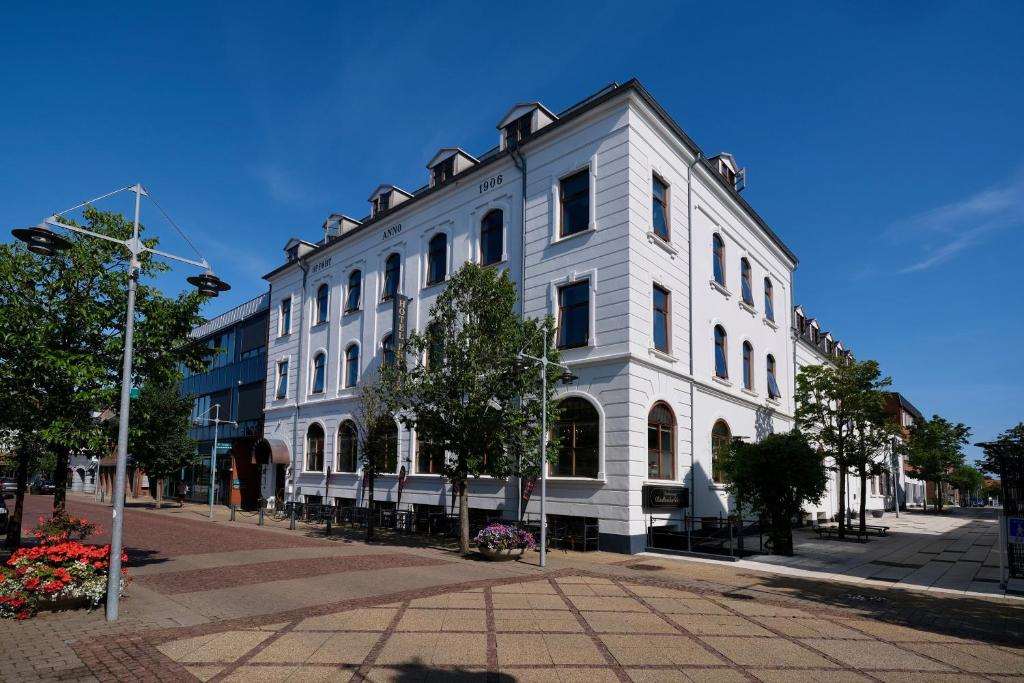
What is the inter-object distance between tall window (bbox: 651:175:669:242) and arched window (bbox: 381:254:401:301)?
41.7 ft

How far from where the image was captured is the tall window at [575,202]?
22.0m

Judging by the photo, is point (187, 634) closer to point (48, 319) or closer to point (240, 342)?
point (48, 319)

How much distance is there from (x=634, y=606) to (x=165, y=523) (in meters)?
24.1

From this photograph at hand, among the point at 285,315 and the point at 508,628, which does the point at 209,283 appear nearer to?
the point at 508,628

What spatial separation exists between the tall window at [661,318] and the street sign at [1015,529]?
33.9 feet

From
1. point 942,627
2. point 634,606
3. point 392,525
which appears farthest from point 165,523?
point 942,627

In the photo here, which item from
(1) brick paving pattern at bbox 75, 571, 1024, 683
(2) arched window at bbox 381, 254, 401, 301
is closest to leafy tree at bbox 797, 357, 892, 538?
(1) brick paving pattern at bbox 75, 571, 1024, 683

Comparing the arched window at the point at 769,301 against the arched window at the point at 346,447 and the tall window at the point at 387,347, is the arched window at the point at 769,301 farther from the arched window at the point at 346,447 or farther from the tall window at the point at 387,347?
the arched window at the point at 346,447

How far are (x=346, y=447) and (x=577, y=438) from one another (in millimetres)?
15228

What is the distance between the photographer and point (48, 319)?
43.7 feet

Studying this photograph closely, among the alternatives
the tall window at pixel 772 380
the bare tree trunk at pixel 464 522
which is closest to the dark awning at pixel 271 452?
the bare tree trunk at pixel 464 522

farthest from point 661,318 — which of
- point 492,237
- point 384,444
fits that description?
point 384,444

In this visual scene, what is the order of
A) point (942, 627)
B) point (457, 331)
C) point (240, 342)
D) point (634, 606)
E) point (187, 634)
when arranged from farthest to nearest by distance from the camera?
1. point (240, 342)
2. point (457, 331)
3. point (634, 606)
4. point (942, 627)
5. point (187, 634)

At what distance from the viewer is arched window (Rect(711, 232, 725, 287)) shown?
26.9 meters
